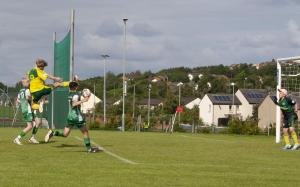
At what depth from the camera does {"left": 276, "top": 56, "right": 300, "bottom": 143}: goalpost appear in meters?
24.1

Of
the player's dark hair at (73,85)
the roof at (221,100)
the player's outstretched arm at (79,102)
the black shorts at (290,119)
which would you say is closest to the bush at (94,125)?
the black shorts at (290,119)

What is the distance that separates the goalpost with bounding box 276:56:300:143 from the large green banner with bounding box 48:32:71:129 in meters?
11.3

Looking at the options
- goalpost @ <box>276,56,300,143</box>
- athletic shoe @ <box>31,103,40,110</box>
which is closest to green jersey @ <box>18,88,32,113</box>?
athletic shoe @ <box>31,103,40,110</box>

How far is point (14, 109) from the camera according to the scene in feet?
147

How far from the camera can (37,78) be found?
1652 cm

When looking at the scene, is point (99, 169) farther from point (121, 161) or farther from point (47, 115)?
point (47, 115)

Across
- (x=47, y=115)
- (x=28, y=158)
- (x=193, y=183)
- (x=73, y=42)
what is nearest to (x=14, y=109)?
(x=47, y=115)

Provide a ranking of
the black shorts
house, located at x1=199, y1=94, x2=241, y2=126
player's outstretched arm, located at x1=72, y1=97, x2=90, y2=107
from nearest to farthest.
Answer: player's outstretched arm, located at x1=72, y1=97, x2=90, y2=107, the black shorts, house, located at x1=199, y1=94, x2=241, y2=126

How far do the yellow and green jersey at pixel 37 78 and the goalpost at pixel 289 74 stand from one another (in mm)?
10244

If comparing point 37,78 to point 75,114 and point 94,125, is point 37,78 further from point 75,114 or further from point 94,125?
point 94,125

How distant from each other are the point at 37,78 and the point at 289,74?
1350 centimetres

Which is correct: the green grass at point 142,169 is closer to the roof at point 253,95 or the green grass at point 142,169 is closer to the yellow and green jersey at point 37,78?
the yellow and green jersey at point 37,78

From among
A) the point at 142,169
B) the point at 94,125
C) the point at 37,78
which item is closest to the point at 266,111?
the point at 94,125

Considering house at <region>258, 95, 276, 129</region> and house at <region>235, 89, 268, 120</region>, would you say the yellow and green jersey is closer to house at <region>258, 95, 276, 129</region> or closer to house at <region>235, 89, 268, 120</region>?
house at <region>258, 95, 276, 129</region>
